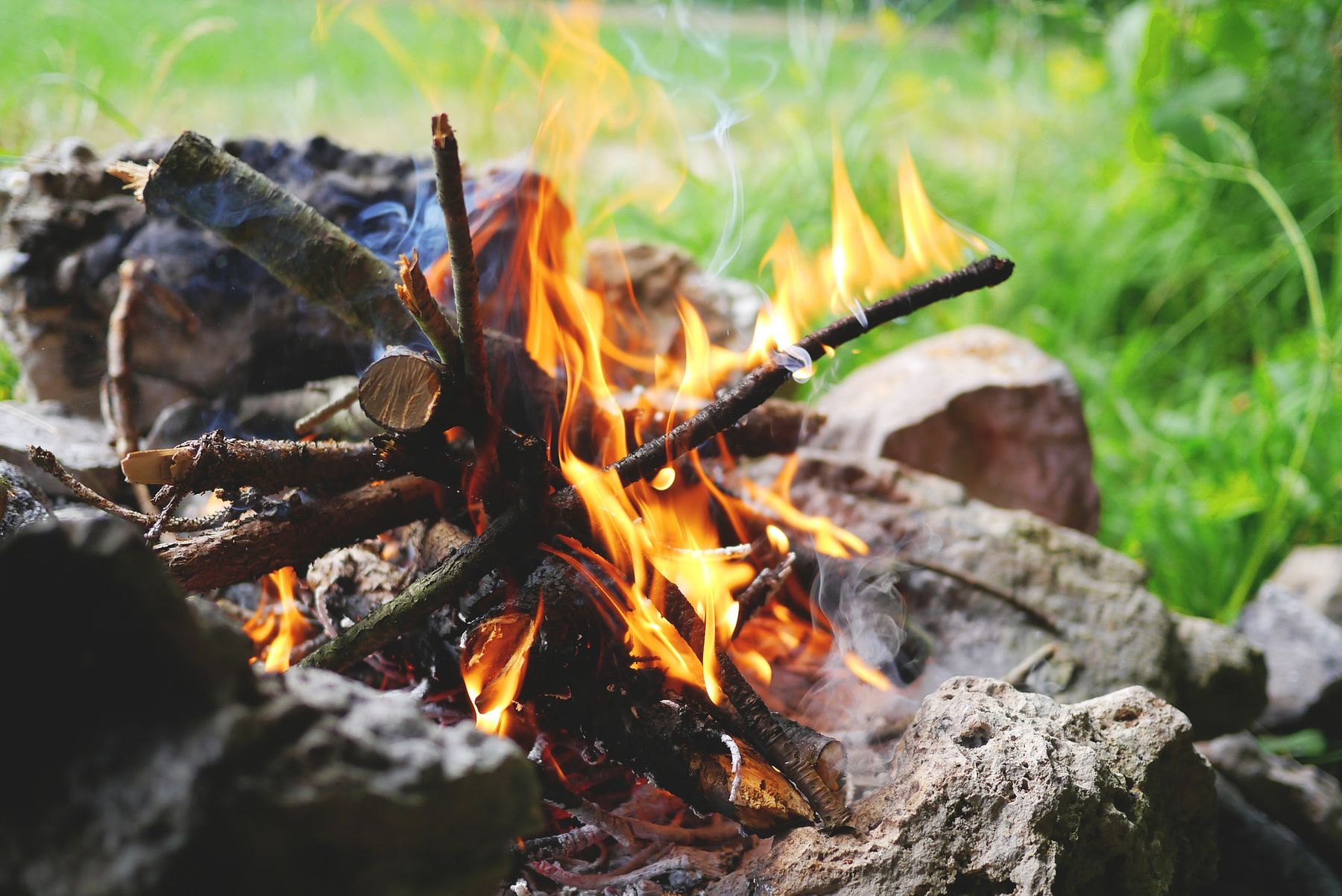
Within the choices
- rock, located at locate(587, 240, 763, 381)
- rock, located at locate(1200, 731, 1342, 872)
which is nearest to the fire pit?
rock, located at locate(1200, 731, 1342, 872)

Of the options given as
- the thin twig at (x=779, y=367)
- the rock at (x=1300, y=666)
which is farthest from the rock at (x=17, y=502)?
the rock at (x=1300, y=666)

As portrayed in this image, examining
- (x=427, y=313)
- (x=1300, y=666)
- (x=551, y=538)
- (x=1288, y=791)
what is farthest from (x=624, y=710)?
(x=1300, y=666)

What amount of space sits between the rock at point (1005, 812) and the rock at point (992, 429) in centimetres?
144

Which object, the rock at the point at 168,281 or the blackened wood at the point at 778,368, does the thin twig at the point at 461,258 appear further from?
the rock at the point at 168,281

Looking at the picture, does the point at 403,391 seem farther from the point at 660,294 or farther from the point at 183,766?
the point at 660,294

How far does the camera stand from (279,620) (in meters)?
1.97

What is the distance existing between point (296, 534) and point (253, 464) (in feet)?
0.54

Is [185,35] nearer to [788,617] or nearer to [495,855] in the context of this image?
[788,617]

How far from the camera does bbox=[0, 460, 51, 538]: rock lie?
152cm

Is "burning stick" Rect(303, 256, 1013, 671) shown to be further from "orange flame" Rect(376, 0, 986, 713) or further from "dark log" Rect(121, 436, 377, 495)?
"dark log" Rect(121, 436, 377, 495)

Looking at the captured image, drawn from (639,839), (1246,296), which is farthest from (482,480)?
(1246,296)

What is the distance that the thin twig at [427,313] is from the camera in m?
1.43

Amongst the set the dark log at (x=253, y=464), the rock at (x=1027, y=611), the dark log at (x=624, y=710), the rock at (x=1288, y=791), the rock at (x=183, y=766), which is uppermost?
the dark log at (x=253, y=464)

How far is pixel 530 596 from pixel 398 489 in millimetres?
429
